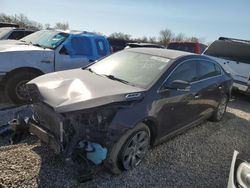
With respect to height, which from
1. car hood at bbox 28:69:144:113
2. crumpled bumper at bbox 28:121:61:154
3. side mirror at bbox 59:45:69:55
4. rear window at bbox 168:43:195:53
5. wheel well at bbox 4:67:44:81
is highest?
car hood at bbox 28:69:144:113

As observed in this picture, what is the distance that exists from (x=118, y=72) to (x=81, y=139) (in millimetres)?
1565

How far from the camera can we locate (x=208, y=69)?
5.88 meters

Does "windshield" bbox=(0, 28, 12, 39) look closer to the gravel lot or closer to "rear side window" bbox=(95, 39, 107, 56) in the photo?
"rear side window" bbox=(95, 39, 107, 56)

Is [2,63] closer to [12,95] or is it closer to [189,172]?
[12,95]

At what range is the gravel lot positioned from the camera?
3.67m

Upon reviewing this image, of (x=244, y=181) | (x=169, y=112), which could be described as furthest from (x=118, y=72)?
(x=244, y=181)

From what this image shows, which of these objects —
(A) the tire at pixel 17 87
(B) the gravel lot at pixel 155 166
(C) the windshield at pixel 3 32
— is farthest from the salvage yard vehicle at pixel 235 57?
(C) the windshield at pixel 3 32

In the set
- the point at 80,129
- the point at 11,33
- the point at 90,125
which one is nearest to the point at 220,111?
the point at 90,125

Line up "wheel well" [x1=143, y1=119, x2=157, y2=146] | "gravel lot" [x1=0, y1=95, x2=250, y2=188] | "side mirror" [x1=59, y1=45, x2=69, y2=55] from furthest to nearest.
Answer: "side mirror" [x1=59, y1=45, x2=69, y2=55]
"wheel well" [x1=143, y1=119, x2=157, y2=146]
"gravel lot" [x1=0, y1=95, x2=250, y2=188]

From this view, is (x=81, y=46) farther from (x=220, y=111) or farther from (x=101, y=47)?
(x=220, y=111)

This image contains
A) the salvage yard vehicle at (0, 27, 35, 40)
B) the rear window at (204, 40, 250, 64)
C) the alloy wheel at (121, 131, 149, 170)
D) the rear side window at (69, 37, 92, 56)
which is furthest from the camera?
the salvage yard vehicle at (0, 27, 35, 40)

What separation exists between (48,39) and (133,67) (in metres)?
3.57

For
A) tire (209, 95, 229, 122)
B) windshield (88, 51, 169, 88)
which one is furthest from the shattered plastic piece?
tire (209, 95, 229, 122)

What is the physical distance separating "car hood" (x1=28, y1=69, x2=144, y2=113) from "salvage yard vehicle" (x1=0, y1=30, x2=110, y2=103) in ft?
6.69
